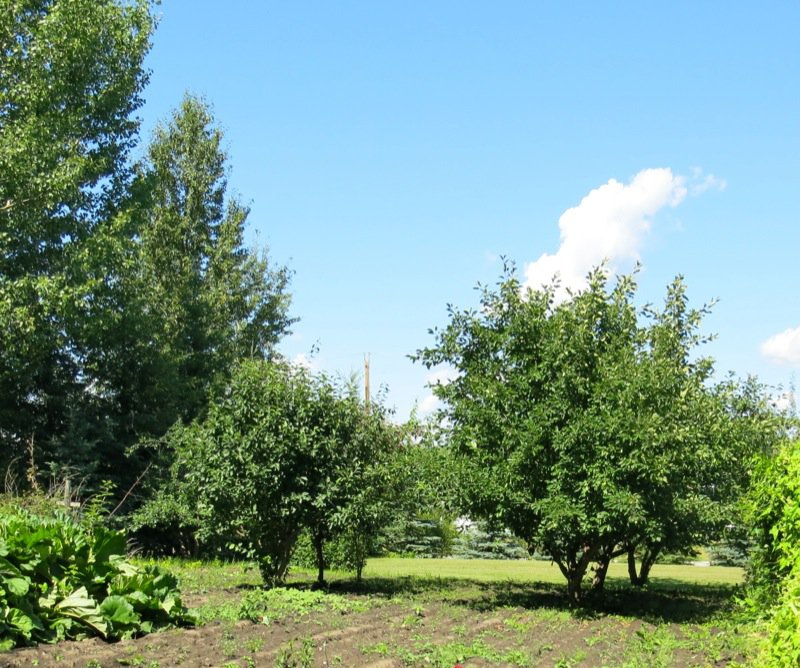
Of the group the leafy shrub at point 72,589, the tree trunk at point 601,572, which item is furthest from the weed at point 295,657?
→ the tree trunk at point 601,572

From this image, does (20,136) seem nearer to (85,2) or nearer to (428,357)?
(85,2)

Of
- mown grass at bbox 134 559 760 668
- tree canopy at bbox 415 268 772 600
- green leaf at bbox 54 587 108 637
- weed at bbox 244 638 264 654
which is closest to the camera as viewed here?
weed at bbox 244 638 264 654

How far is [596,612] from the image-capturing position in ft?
38.0

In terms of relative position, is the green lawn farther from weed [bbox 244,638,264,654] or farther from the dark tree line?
weed [bbox 244,638,264,654]

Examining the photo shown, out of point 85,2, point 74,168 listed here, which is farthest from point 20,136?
point 85,2

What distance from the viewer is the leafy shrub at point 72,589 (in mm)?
7418

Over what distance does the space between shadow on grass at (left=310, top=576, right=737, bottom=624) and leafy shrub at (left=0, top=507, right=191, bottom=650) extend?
486cm

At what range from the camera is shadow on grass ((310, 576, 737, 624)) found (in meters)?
12.0

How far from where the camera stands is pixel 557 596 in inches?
560

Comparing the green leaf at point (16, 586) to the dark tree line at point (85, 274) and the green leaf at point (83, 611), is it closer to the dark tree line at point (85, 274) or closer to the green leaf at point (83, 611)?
the green leaf at point (83, 611)

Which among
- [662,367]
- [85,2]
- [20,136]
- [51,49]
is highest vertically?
[85,2]

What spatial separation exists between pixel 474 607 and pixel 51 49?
1582cm

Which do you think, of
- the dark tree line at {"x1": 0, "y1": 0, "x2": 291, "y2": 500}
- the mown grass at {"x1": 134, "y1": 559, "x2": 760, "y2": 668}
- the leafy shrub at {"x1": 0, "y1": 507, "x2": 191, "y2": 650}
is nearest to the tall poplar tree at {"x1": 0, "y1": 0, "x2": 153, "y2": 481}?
the dark tree line at {"x1": 0, "y1": 0, "x2": 291, "y2": 500}

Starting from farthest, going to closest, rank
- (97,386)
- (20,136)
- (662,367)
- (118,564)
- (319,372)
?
(97,386) < (20,136) < (319,372) < (662,367) < (118,564)
